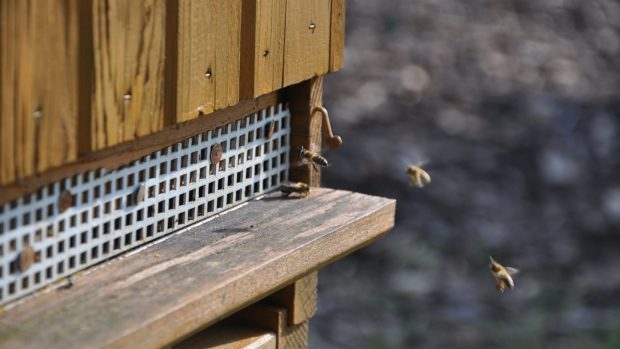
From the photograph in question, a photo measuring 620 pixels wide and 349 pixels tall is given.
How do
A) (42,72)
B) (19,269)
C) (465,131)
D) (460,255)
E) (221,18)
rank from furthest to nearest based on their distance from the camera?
(465,131)
(460,255)
(221,18)
(19,269)
(42,72)

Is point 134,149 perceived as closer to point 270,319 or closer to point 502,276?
point 270,319

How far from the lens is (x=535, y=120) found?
9.48m

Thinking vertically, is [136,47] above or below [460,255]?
above

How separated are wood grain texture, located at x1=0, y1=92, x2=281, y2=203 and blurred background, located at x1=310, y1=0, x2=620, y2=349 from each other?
169 inches

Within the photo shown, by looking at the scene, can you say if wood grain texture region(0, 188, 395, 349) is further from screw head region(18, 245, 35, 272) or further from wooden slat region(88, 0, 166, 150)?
wooden slat region(88, 0, 166, 150)

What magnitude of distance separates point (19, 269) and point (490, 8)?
27.6 ft

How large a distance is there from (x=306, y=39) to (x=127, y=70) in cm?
98

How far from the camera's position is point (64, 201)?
296 cm

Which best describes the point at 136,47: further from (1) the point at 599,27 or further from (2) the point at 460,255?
(1) the point at 599,27

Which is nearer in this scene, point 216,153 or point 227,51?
point 227,51

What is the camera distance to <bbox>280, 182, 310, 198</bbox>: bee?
3891 mm

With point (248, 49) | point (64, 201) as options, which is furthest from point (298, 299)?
point (64, 201)

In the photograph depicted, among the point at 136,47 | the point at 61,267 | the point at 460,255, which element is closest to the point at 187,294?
the point at 61,267

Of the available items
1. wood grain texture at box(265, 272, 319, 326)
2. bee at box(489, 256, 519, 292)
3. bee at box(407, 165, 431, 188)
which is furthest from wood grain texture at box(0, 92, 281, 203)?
bee at box(489, 256, 519, 292)
